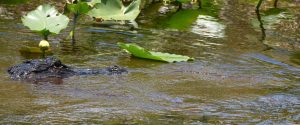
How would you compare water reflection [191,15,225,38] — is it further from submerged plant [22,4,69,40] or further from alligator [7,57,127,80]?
alligator [7,57,127,80]

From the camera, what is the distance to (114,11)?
5344mm

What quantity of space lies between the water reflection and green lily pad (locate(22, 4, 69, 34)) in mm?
1464

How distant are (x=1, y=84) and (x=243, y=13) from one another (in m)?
3.66

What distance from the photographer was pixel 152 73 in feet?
14.1

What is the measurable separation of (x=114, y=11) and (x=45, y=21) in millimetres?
882

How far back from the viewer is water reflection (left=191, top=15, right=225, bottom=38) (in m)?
5.64

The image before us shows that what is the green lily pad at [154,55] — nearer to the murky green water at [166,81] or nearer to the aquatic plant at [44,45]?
the murky green water at [166,81]

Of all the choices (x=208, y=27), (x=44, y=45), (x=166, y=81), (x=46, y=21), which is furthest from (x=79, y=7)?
(x=208, y=27)

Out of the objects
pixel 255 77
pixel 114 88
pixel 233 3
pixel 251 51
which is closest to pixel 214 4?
pixel 233 3

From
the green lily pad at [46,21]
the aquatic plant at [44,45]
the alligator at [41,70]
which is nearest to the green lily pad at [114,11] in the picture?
the green lily pad at [46,21]

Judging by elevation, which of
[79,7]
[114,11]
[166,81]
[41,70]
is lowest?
[166,81]

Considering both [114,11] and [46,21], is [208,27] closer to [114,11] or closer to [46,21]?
[114,11]

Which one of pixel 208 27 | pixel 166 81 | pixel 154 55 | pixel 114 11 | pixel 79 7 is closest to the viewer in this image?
pixel 166 81

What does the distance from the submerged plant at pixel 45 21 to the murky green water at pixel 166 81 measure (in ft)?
0.64
